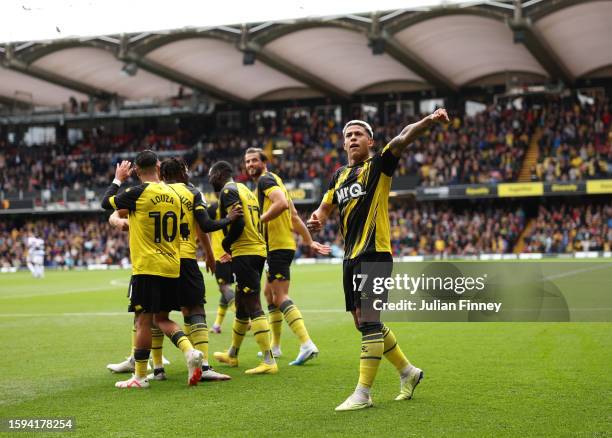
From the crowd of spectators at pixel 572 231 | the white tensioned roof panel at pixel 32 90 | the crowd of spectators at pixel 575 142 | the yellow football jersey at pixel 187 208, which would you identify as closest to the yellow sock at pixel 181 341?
the yellow football jersey at pixel 187 208

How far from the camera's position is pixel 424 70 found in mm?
42031

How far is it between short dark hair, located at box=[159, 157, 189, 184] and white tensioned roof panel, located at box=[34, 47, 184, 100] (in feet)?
117

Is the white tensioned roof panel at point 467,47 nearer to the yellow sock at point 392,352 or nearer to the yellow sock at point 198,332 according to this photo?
the yellow sock at point 198,332

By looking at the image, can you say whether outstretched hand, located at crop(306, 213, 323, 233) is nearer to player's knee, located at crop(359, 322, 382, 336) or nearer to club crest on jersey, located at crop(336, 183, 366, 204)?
club crest on jersey, located at crop(336, 183, 366, 204)

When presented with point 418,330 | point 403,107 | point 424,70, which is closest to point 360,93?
point 403,107

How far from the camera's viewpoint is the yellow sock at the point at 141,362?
7.87 metres

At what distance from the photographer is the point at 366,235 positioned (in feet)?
22.0

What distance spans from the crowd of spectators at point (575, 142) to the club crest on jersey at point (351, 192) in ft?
114

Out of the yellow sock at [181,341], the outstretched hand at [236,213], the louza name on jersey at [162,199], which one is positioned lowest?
the yellow sock at [181,341]

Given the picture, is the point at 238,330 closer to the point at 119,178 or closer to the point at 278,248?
the point at 278,248

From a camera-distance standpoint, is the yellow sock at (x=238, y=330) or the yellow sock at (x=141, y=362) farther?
the yellow sock at (x=238, y=330)

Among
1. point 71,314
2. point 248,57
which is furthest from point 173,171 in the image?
point 248,57

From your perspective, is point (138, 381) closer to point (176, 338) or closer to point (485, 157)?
point (176, 338)

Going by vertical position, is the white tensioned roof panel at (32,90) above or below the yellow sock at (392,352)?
above
